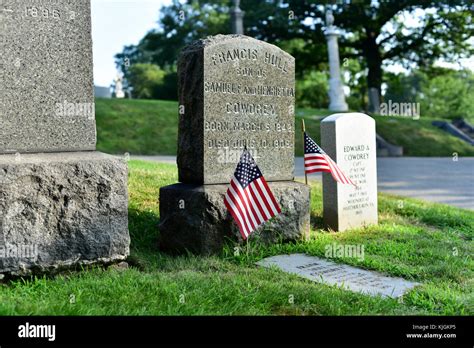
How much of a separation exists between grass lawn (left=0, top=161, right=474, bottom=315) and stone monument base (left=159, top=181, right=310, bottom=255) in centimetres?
16

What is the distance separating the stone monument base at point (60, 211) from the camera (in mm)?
4414

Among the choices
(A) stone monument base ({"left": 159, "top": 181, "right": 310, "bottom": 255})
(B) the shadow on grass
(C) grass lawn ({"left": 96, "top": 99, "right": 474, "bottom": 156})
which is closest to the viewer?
(A) stone monument base ({"left": 159, "top": 181, "right": 310, "bottom": 255})

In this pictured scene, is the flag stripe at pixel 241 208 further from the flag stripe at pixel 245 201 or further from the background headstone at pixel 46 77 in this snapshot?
the background headstone at pixel 46 77

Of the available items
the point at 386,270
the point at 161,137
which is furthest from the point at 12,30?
the point at 161,137

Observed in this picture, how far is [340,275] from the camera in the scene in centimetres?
516

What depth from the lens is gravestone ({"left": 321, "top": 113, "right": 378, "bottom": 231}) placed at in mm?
7293

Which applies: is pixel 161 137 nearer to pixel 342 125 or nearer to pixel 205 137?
pixel 342 125

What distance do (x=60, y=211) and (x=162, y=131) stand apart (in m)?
12.9

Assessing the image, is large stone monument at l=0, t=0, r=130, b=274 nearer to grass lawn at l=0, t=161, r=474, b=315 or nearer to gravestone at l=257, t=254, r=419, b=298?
grass lawn at l=0, t=161, r=474, b=315

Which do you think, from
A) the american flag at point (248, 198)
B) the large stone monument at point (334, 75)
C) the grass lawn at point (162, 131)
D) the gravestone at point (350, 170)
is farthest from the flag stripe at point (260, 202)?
the large stone monument at point (334, 75)

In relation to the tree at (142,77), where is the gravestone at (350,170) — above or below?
below

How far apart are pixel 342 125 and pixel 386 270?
2.49 metres

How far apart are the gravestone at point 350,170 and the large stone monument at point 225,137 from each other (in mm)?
990

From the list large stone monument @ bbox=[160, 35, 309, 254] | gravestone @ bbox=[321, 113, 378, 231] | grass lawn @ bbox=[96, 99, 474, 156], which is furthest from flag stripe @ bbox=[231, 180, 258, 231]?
grass lawn @ bbox=[96, 99, 474, 156]
